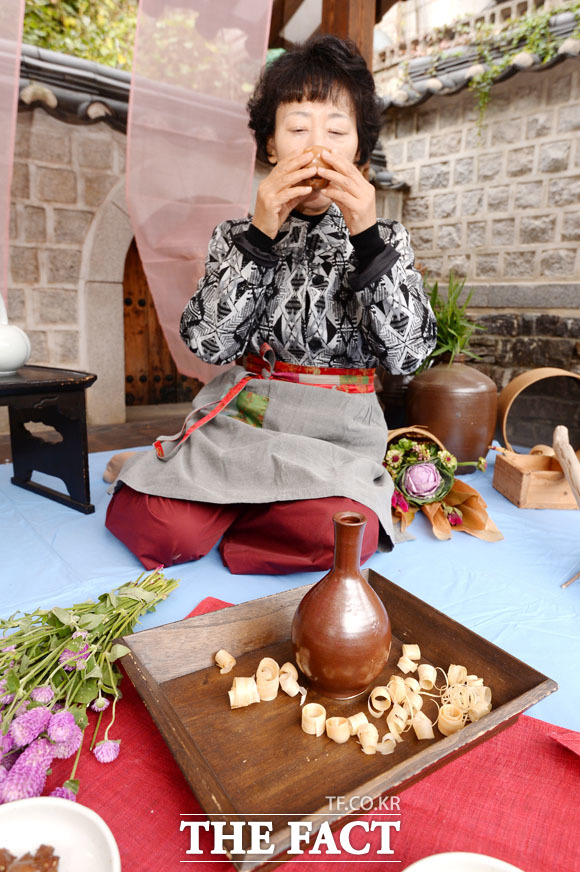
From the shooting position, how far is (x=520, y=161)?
4.30 meters

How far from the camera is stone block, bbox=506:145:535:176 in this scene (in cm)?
425

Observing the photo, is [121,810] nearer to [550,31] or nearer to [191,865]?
[191,865]

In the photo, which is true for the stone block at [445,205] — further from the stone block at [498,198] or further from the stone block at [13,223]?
the stone block at [13,223]

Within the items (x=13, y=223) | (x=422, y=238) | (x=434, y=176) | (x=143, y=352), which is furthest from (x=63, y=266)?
(x=434, y=176)

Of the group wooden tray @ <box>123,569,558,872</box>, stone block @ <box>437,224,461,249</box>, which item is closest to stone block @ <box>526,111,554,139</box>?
stone block @ <box>437,224,461,249</box>

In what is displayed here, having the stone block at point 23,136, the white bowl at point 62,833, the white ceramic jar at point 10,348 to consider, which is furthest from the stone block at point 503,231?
the white bowl at point 62,833

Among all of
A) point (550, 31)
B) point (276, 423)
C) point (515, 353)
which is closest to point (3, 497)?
point (276, 423)

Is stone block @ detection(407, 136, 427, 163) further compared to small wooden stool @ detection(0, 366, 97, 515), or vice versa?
stone block @ detection(407, 136, 427, 163)

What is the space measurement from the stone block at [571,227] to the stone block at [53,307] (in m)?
3.44

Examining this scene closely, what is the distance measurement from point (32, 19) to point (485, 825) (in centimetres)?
576

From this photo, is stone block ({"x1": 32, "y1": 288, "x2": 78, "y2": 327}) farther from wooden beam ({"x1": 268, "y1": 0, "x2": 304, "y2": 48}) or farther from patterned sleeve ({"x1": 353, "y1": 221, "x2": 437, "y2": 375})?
patterned sleeve ({"x1": 353, "y1": 221, "x2": 437, "y2": 375})

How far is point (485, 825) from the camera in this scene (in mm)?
795

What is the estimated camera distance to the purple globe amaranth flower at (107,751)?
854 mm

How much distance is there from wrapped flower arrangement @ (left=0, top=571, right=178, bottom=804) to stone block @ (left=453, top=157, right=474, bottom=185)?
456 cm
